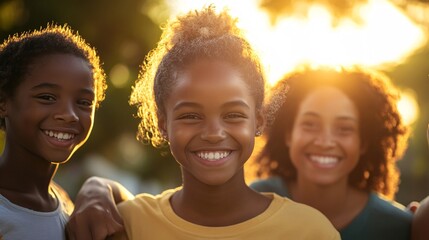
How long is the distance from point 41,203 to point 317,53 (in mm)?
2948

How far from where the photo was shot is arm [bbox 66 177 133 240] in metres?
3.49

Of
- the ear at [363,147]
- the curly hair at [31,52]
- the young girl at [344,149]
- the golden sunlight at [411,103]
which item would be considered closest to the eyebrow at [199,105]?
the curly hair at [31,52]

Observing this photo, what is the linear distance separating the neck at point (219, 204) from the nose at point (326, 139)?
50.8 inches

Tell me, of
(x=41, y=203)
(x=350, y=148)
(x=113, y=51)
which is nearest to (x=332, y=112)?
(x=350, y=148)

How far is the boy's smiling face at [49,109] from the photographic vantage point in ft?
11.5

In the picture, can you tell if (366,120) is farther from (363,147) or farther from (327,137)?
(327,137)

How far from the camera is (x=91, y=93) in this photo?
3.70m

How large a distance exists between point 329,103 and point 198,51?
1528 millimetres

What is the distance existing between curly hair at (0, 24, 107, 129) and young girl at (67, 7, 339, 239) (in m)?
0.41

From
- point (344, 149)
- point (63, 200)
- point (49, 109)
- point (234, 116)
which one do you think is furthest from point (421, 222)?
point (49, 109)

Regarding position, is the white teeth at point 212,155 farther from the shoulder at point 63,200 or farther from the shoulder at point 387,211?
the shoulder at point 387,211

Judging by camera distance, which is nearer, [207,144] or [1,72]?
[207,144]

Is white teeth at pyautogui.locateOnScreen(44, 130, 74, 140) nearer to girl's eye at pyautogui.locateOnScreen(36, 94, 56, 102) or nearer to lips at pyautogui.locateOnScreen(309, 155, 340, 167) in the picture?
girl's eye at pyautogui.locateOnScreen(36, 94, 56, 102)

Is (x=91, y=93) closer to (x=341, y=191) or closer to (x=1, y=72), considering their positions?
(x=1, y=72)
